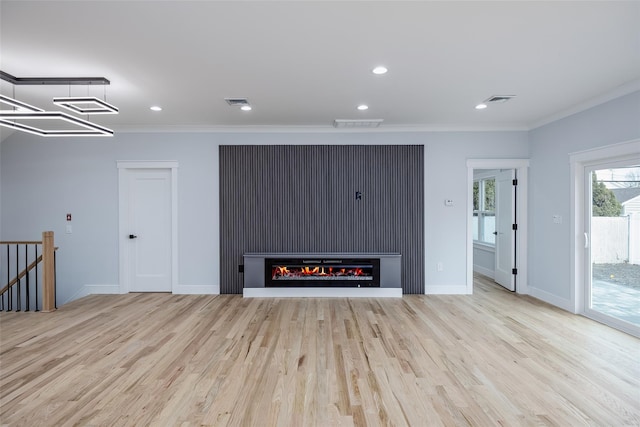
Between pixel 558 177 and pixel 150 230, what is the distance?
6.42 meters

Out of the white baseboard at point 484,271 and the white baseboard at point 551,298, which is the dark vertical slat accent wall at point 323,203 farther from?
the white baseboard at point 484,271

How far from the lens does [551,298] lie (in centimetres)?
477

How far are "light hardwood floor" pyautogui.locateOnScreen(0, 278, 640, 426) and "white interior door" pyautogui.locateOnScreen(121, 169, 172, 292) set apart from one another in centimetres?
99

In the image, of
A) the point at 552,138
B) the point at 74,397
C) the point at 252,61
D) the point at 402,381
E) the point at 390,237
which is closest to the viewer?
the point at 74,397

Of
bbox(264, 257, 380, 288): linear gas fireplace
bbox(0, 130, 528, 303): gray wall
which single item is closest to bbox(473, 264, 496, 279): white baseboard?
bbox(0, 130, 528, 303): gray wall

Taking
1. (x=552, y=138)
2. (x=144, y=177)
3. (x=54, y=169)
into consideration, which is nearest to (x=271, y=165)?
(x=144, y=177)

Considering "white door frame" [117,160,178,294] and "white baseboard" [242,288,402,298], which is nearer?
"white baseboard" [242,288,402,298]

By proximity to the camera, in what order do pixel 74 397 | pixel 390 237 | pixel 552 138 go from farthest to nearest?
pixel 390 237
pixel 552 138
pixel 74 397

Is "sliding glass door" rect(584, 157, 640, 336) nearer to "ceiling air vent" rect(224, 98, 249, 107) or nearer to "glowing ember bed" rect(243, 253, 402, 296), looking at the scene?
"glowing ember bed" rect(243, 253, 402, 296)

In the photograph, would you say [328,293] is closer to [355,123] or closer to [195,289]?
[195,289]

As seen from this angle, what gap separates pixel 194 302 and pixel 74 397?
2.51 meters

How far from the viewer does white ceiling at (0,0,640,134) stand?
7.26ft

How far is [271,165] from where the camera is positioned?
5383mm

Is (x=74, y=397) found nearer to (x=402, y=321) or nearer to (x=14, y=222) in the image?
(x=402, y=321)
